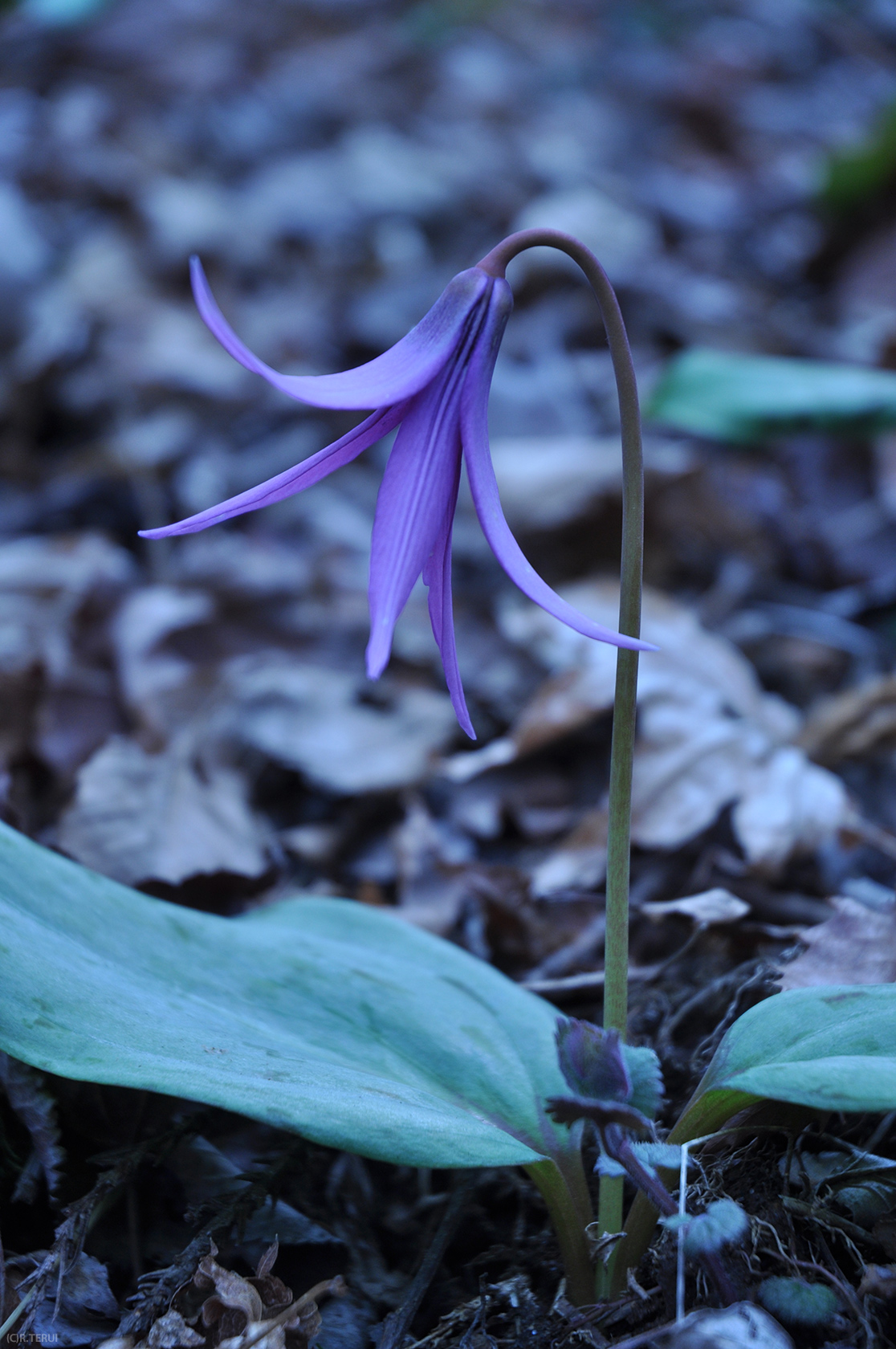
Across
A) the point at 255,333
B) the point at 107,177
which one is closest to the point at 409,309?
the point at 255,333

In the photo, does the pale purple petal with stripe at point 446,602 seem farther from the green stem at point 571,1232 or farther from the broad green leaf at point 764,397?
the broad green leaf at point 764,397

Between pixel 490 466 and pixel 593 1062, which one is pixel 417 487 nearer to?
pixel 490 466

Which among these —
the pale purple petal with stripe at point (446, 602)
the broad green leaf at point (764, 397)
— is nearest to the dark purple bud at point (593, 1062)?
the pale purple petal with stripe at point (446, 602)

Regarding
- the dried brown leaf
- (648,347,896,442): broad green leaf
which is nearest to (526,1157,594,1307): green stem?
the dried brown leaf

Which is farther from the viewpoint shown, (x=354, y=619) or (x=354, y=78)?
(x=354, y=78)

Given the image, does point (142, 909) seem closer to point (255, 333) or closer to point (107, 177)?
point (255, 333)

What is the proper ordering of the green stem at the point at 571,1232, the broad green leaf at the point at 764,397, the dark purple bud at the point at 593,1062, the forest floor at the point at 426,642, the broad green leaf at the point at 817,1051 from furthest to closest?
1. the broad green leaf at the point at 764,397
2. the forest floor at the point at 426,642
3. the green stem at the point at 571,1232
4. the dark purple bud at the point at 593,1062
5. the broad green leaf at the point at 817,1051

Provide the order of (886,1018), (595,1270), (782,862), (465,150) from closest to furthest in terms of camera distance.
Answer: (886,1018)
(595,1270)
(782,862)
(465,150)

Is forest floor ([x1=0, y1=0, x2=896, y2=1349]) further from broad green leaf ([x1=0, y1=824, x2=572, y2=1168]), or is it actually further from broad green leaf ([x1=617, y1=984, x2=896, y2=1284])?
broad green leaf ([x1=0, y1=824, x2=572, y2=1168])
